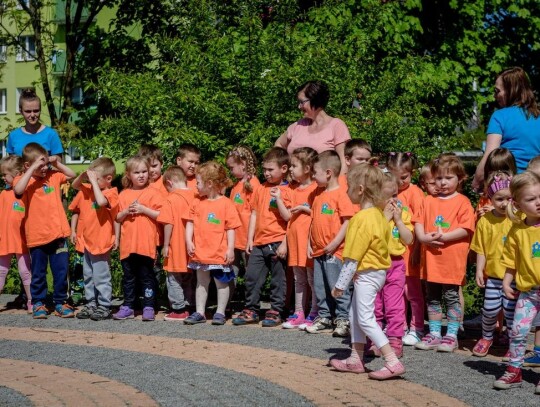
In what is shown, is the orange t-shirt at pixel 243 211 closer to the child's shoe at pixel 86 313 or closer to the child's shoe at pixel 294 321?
the child's shoe at pixel 294 321

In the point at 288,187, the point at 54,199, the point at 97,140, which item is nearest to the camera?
the point at 288,187

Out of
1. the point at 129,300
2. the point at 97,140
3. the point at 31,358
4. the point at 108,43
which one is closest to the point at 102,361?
the point at 31,358

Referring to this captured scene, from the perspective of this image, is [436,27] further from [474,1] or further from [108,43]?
[108,43]

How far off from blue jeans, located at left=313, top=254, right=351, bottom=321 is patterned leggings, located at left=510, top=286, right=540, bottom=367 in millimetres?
2441

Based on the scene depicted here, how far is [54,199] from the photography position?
11.4 metres

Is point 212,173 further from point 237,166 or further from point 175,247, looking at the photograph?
point 175,247

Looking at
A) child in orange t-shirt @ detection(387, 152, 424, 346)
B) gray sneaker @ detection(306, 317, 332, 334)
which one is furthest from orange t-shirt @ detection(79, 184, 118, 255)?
child in orange t-shirt @ detection(387, 152, 424, 346)

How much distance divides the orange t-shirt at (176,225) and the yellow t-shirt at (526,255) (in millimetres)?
4307

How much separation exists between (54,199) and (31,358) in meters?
3.14

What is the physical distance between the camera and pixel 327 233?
9820 millimetres

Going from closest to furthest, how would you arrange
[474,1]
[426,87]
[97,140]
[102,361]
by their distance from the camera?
[102,361], [97,140], [426,87], [474,1]

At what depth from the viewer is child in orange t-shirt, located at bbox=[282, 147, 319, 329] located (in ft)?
33.2

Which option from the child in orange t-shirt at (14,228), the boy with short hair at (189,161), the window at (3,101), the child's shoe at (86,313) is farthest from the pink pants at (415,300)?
the window at (3,101)

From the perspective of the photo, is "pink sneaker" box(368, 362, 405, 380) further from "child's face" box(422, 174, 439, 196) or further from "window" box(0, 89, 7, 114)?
"window" box(0, 89, 7, 114)
